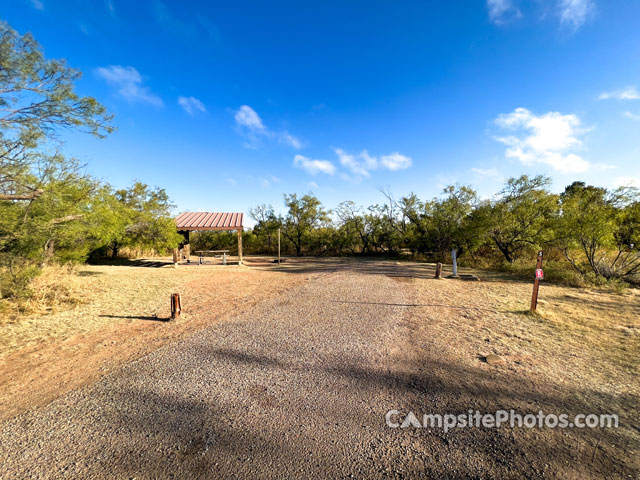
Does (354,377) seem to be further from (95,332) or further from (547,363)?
(95,332)

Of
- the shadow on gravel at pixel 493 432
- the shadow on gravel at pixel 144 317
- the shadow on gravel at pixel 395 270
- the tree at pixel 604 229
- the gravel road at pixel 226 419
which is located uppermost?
the tree at pixel 604 229

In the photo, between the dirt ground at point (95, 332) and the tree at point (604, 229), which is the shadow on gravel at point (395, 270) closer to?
the tree at point (604, 229)

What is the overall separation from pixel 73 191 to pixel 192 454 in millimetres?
8695

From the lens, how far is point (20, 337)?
13.1ft

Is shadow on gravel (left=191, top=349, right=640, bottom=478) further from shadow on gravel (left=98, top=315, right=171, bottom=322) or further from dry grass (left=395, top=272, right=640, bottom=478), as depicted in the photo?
shadow on gravel (left=98, top=315, right=171, bottom=322)

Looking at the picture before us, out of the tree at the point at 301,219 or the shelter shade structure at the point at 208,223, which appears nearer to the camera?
the shelter shade structure at the point at 208,223

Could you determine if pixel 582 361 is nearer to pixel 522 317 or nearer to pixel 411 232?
pixel 522 317

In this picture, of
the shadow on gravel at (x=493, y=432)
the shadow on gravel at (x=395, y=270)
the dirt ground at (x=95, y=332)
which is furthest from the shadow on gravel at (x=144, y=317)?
the shadow on gravel at (x=395, y=270)

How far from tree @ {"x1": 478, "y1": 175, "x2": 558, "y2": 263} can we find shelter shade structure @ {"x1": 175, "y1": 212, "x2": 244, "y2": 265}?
1453 cm

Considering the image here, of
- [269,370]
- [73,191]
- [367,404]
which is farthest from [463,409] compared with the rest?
[73,191]

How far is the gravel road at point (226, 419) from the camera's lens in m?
1.75

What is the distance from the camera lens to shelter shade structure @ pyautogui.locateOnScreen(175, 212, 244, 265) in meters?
14.0

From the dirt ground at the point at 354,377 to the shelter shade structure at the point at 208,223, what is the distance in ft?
26.9

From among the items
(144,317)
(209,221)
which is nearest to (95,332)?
(144,317)
